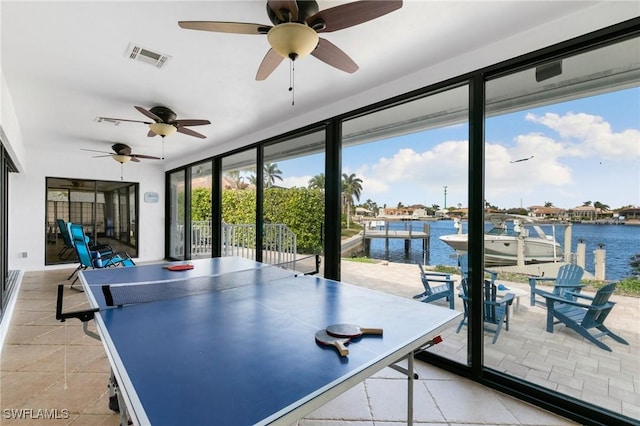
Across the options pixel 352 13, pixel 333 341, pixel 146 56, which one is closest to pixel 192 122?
pixel 146 56

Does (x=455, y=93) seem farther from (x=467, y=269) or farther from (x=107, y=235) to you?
(x=107, y=235)

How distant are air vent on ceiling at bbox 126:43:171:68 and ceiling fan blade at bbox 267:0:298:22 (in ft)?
4.41

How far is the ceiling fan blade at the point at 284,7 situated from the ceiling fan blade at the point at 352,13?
0.09 m

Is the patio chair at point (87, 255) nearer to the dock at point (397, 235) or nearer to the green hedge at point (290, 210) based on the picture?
the green hedge at point (290, 210)

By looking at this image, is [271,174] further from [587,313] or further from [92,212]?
[92,212]

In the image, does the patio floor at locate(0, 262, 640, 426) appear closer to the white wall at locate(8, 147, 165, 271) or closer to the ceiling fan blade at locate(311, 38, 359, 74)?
the ceiling fan blade at locate(311, 38, 359, 74)

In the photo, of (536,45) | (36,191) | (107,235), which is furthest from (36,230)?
(536,45)

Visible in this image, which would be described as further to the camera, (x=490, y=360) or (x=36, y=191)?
(x=36, y=191)

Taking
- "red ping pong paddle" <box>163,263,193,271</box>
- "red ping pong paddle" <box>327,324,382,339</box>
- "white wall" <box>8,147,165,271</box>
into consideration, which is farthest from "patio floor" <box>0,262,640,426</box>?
"white wall" <box>8,147,165,271</box>

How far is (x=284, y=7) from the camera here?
1.60 meters

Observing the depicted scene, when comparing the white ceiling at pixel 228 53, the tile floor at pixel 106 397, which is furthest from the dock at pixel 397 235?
the white ceiling at pixel 228 53

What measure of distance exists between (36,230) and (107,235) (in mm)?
1330

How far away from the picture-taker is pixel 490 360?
98.5 inches

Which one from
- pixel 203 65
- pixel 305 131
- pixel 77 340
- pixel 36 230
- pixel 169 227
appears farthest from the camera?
pixel 169 227
